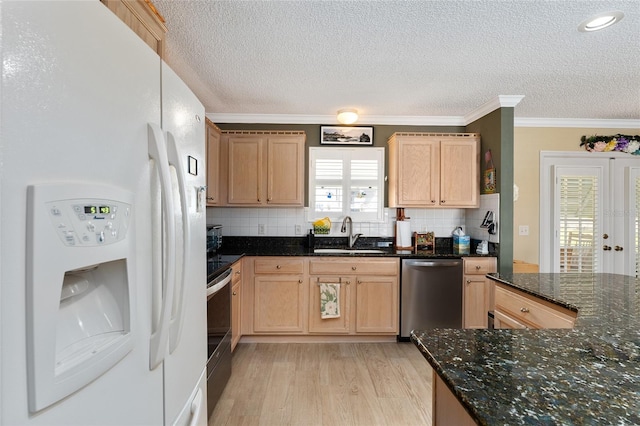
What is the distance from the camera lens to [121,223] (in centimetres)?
69

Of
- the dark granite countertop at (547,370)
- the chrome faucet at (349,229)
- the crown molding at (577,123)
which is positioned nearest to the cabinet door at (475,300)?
the chrome faucet at (349,229)

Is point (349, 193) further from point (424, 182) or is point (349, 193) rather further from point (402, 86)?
point (402, 86)

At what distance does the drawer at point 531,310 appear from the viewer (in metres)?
1.48

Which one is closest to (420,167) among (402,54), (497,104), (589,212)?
(497,104)

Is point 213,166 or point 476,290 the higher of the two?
point 213,166

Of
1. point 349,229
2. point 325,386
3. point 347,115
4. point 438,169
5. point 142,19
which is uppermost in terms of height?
point 347,115

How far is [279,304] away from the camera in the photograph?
309cm

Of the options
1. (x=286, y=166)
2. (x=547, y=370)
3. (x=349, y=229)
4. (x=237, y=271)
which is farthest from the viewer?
(x=349, y=229)

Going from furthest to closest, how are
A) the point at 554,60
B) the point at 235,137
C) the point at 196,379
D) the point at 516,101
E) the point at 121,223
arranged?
the point at 235,137
the point at 516,101
the point at 554,60
the point at 196,379
the point at 121,223

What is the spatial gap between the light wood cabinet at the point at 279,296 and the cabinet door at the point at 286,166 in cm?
73

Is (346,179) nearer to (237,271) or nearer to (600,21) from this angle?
(237,271)

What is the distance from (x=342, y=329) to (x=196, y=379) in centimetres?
206

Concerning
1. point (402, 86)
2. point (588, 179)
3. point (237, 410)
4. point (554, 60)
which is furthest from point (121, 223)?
point (588, 179)

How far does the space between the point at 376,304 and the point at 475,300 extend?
1.02m
